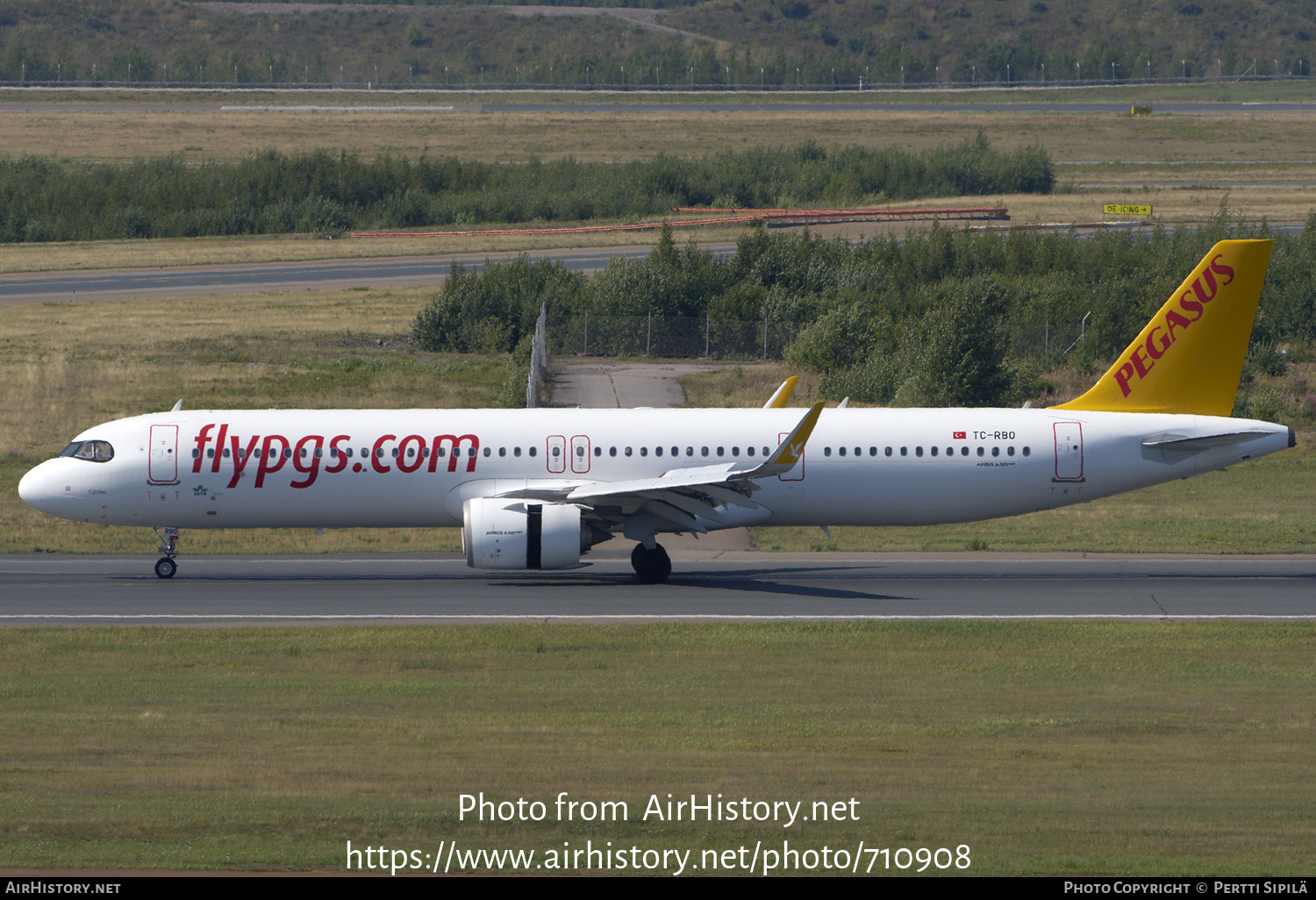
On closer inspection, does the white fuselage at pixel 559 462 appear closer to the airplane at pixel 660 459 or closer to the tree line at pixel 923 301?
the airplane at pixel 660 459

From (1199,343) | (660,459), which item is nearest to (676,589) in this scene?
(660,459)

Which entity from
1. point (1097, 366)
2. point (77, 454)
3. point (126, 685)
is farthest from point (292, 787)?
point (1097, 366)

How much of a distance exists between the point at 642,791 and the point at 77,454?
22.2 metres

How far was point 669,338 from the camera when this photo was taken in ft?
223

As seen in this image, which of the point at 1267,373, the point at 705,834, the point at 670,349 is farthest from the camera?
the point at 670,349

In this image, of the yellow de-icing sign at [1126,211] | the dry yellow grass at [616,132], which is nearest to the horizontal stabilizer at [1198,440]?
the yellow de-icing sign at [1126,211]

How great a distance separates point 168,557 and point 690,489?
12647 millimetres

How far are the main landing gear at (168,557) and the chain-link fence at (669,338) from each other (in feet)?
111

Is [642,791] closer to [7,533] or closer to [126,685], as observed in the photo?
[126,685]

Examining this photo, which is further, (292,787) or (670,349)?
(670,349)

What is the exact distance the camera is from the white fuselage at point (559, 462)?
33.3m

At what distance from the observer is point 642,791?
53.6 ft

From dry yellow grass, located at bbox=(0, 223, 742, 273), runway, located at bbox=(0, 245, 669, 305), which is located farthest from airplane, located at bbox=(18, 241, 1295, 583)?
dry yellow grass, located at bbox=(0, 223, 742, 273)

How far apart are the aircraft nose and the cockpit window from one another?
2.73 ft
